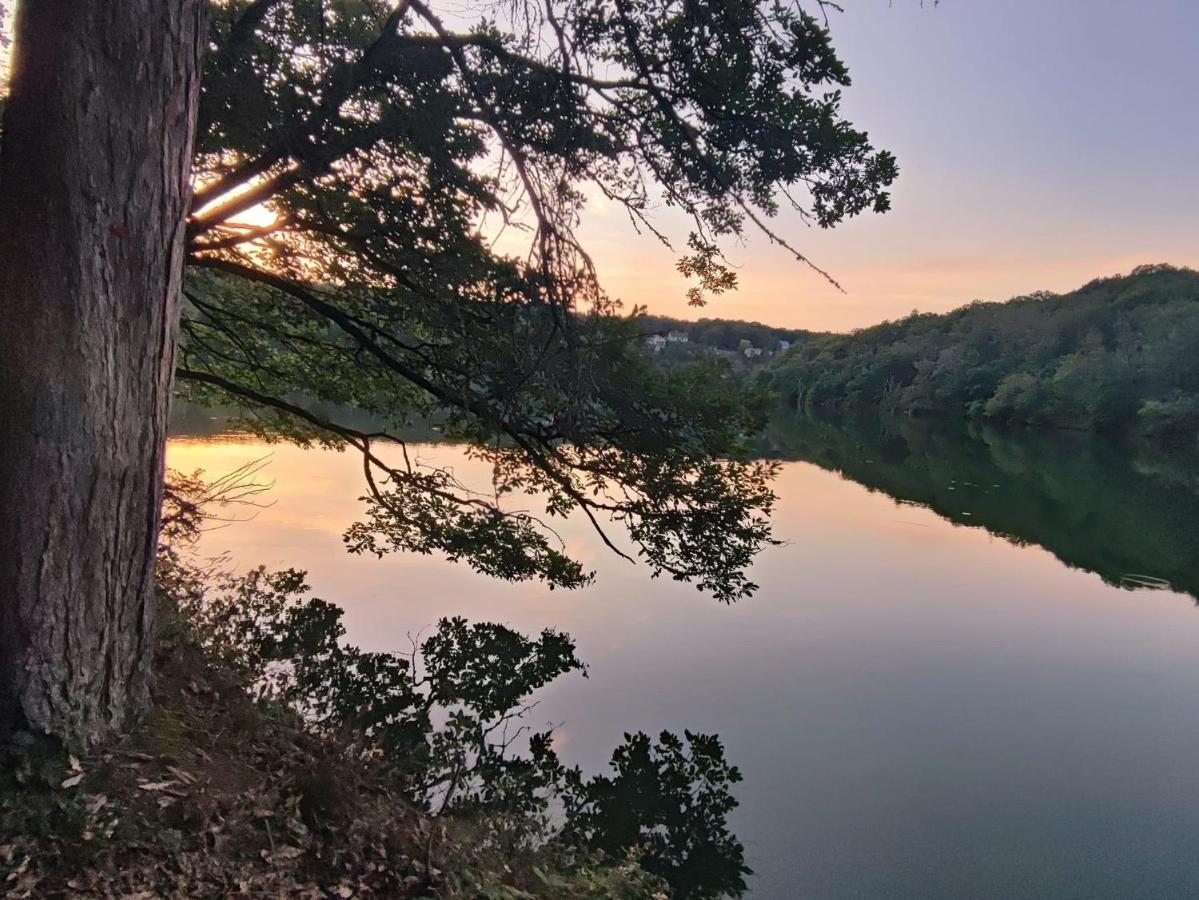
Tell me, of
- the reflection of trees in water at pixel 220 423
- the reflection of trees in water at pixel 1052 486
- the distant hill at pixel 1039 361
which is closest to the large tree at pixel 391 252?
the reflection of trees in water at pixel 1052 486

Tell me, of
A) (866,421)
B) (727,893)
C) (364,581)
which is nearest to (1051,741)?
(727,893)

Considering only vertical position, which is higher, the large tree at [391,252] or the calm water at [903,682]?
the large tree at [391,252]

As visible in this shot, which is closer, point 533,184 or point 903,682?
point 533,184

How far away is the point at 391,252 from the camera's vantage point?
486cm

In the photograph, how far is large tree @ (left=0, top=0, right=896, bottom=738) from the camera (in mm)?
2459

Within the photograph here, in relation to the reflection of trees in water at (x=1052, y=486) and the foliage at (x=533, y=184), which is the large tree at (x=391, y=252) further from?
the reflection of trees in water at (x=1052, y=486)

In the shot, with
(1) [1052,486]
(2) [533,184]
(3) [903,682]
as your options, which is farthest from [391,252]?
(1) [1052,486]

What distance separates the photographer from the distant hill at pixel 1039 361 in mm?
39531

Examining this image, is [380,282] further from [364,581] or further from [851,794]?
[364,581]

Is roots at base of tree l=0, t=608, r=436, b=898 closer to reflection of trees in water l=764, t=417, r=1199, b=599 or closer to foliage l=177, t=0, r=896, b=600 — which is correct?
foliage l=177, t=0, r=896, b=600

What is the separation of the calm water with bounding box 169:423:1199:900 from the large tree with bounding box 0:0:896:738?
1910 millimetres

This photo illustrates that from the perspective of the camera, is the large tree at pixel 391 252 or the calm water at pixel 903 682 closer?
the large tree at pixel 391 252

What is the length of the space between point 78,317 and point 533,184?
198cm

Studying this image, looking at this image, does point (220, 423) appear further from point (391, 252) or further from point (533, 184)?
point (533, 184)
